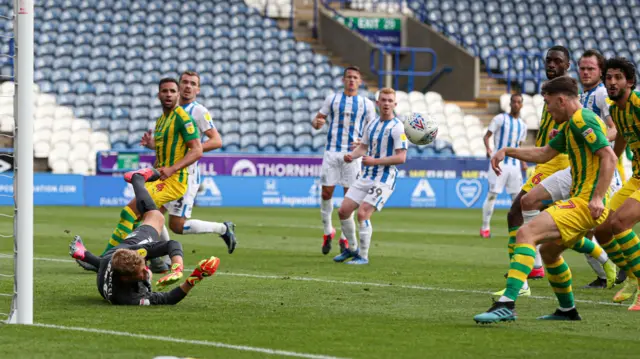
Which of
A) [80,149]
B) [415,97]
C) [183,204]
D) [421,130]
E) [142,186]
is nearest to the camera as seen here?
[142,186]

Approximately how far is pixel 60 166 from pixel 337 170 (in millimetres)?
13325

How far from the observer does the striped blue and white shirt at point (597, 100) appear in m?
9.66

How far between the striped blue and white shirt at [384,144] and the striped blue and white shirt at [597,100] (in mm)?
2697

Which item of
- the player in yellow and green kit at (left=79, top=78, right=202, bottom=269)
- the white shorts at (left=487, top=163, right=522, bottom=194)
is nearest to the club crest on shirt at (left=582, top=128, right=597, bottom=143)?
the player in yellow and green kit at (left=79, top=78, right=202, bottom=269)

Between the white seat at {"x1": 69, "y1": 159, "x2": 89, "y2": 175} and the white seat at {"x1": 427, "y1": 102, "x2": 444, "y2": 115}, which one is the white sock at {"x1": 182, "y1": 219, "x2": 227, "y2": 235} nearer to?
the white seat at {"x1": 69, "y1": 159, "x2": 89, "y2": 175}

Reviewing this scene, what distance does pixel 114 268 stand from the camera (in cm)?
775

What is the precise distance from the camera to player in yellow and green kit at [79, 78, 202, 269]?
10.2 meters

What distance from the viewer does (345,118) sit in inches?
546

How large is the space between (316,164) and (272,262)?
13.7m

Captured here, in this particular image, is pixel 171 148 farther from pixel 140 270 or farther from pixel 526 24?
pixel 526 24

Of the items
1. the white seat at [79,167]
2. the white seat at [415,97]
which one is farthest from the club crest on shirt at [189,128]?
the white seat at [415,97]

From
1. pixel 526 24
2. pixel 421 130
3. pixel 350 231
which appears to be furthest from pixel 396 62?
pixel 421 130

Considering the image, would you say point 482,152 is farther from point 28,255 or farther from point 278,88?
point 28,255

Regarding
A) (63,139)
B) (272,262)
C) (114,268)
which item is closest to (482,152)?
(63,139)
